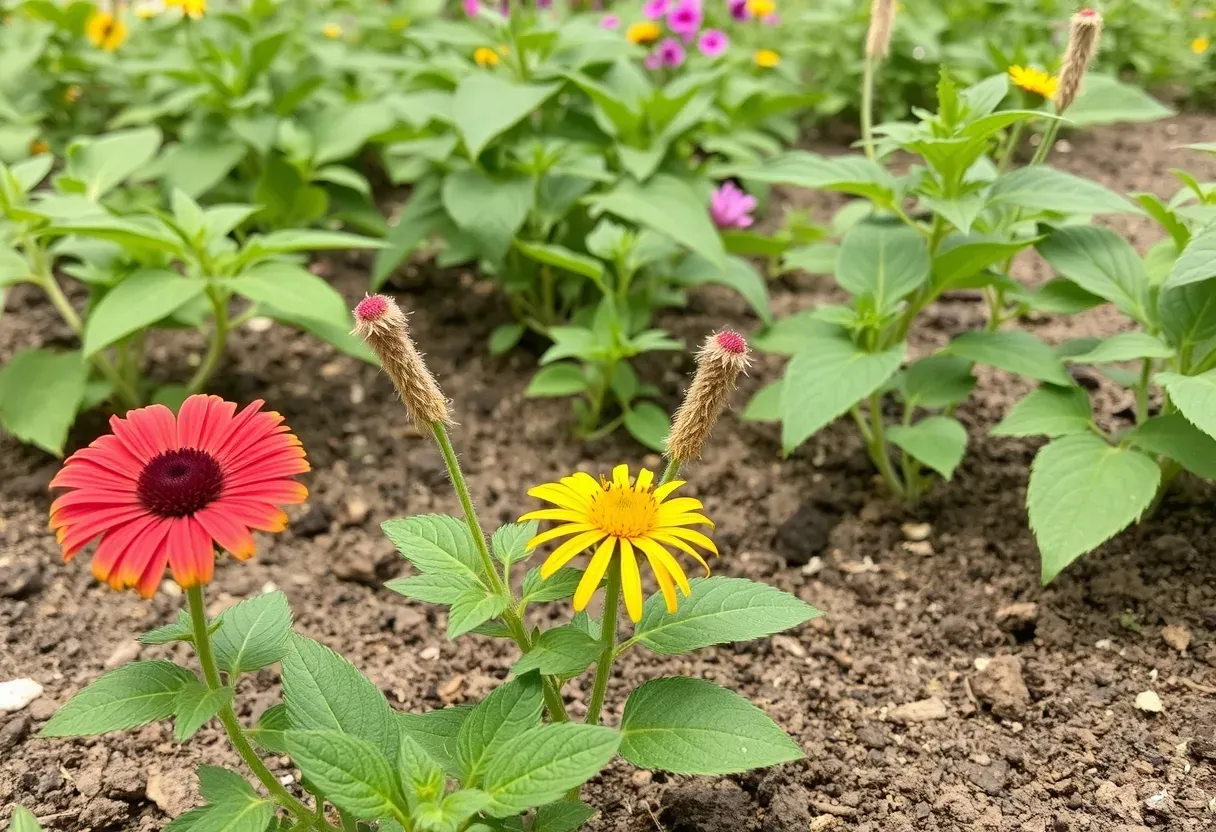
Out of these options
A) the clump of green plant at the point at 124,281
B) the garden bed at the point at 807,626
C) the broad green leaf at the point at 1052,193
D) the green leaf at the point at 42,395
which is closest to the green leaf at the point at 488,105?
the clump of green plant at the point at 124,281

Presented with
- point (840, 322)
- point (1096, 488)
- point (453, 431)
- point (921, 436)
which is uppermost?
point (840, 322)

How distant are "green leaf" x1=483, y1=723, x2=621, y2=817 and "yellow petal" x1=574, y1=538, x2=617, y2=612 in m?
0.16

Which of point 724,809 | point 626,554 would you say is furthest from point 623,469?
point 724,809

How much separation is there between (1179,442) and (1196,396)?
0.17 meters

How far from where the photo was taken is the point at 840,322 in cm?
214

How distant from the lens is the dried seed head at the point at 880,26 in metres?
2.45

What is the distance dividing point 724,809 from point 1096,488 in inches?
37.8

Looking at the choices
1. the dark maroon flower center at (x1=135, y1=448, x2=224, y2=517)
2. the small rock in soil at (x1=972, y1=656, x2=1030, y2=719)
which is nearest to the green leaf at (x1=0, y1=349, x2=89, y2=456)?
the dark maroon flower center at (x1=135, y1=448, x2=224, y2=517)

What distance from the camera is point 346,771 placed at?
111 centimetres

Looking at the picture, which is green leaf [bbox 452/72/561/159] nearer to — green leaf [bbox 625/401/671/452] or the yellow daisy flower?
green leaf [bbox 625/401/671/452]

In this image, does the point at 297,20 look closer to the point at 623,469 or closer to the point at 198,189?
the point at 198,189

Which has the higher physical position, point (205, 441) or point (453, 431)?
point (205, 441)

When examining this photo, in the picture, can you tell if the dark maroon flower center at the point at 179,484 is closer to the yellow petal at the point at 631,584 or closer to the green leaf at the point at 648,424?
the yellow petal at the point at 631,584

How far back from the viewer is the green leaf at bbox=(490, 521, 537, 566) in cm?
141
